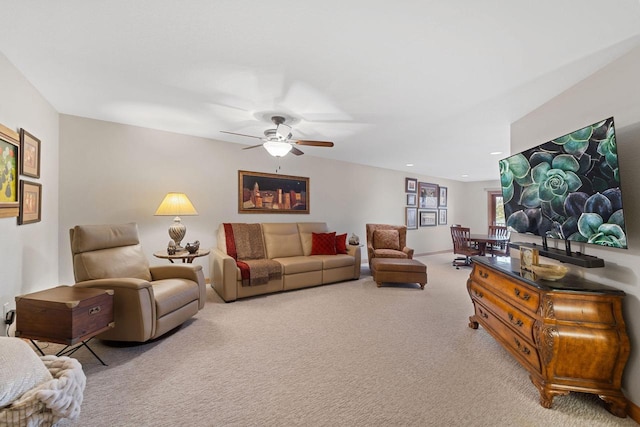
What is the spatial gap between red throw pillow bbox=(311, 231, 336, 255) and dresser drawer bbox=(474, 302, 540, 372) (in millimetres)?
2559

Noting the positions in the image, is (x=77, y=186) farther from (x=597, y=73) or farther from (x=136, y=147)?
(x=597, y=73)

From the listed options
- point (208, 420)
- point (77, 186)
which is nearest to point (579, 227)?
point (208, 420)

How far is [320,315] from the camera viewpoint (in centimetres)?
312

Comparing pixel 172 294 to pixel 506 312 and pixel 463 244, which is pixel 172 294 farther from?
pixel 463 244

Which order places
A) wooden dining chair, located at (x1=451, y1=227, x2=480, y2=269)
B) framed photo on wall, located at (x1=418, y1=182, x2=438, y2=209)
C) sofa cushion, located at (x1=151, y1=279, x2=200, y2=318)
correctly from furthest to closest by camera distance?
framed photo on wall, located at (x1=418, y1=182, x2=438, y2=209), wooden dining chair, located at (x1=451, y1=227, x2=480, y2=269), sofa cushion, located at (x1=151, y1=279, x2=200, y2=318)

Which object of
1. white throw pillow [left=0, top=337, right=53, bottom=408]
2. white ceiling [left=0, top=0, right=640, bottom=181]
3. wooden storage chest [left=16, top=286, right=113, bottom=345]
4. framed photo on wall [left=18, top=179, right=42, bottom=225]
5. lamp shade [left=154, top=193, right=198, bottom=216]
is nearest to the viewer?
white throw pillow [left=0, top=337, right=53, bottom=408]

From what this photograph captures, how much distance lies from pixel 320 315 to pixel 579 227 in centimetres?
251

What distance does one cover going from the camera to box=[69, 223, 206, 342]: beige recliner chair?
7.22 feet

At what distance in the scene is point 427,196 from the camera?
7695 millimetres

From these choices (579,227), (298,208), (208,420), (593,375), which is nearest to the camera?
(208,420)

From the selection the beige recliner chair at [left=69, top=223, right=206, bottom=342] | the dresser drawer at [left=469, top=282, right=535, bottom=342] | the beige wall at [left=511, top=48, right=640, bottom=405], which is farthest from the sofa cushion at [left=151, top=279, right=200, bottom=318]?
the beige wall at [left=511, top=48, right=640, bottom=405]

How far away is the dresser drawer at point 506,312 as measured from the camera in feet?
6.09

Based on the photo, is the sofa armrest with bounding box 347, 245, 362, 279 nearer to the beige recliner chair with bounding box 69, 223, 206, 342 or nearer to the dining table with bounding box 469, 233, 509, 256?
the beige recliner chair with bounding box 69, 223, 206, 342

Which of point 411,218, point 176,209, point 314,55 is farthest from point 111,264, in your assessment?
point 411,218
